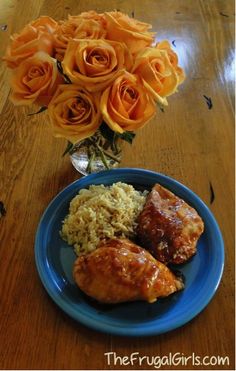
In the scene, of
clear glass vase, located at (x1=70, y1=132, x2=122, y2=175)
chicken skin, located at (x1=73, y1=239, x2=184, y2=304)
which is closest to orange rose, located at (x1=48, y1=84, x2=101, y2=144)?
clear glass vase, located at (x1=70, y1=132, x2=122, y2=175)

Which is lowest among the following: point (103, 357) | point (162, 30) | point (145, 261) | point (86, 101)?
point (103, 357)

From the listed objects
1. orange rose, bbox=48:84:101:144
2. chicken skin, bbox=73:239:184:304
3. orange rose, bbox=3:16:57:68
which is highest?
orange rose, bbox=3:16:57:68

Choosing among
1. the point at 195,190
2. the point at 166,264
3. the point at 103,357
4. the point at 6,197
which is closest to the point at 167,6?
the point at 195,190

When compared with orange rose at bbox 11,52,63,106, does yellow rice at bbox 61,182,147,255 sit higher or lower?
lower

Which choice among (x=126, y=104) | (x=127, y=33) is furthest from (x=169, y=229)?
(x=127, y=33)

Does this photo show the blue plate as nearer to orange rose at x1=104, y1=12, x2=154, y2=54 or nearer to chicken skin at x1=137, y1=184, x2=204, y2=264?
chicken skin at x1=137, y1=184, x2=204, y2=264

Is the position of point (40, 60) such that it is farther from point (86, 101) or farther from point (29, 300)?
point (29, 300)
